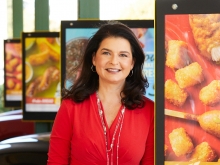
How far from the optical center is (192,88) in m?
1.06

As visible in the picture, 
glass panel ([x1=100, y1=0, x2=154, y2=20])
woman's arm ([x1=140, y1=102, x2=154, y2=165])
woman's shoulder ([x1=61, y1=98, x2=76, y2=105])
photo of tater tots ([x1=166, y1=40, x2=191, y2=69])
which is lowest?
woman's arm ([x1=140, y1=102, x2=154, y2=165])

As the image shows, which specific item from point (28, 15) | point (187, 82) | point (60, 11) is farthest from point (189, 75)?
point (28, 15)

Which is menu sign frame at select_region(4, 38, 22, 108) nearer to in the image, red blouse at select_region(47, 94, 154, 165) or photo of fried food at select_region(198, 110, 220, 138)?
red blouse at select_region(47, 94, 154, 165)

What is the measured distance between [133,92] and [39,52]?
2.95ft

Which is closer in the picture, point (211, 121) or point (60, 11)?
point (211, 121)

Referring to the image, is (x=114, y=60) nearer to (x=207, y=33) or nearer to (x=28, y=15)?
(x=207, y=33)

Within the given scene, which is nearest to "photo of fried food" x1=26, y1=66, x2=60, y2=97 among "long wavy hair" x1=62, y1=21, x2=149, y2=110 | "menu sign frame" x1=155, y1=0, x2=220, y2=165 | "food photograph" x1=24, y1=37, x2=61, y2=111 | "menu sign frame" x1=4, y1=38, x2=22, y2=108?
"food photograph" x1=24, y1=37, x2=61, y2=111

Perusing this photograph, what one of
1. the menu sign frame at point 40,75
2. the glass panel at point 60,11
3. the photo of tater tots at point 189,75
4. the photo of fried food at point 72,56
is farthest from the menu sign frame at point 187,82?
the glass panel at point 60,11

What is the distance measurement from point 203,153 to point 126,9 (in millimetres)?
1341

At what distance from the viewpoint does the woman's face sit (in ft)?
4.69

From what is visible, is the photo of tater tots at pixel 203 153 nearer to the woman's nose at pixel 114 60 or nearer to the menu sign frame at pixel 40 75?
the woman's nose at pixel 114 60

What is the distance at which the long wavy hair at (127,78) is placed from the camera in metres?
1.48

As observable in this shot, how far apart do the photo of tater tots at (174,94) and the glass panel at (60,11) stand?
1.44 meters

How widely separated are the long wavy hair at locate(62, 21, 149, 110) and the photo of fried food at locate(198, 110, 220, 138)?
0.45 meters
